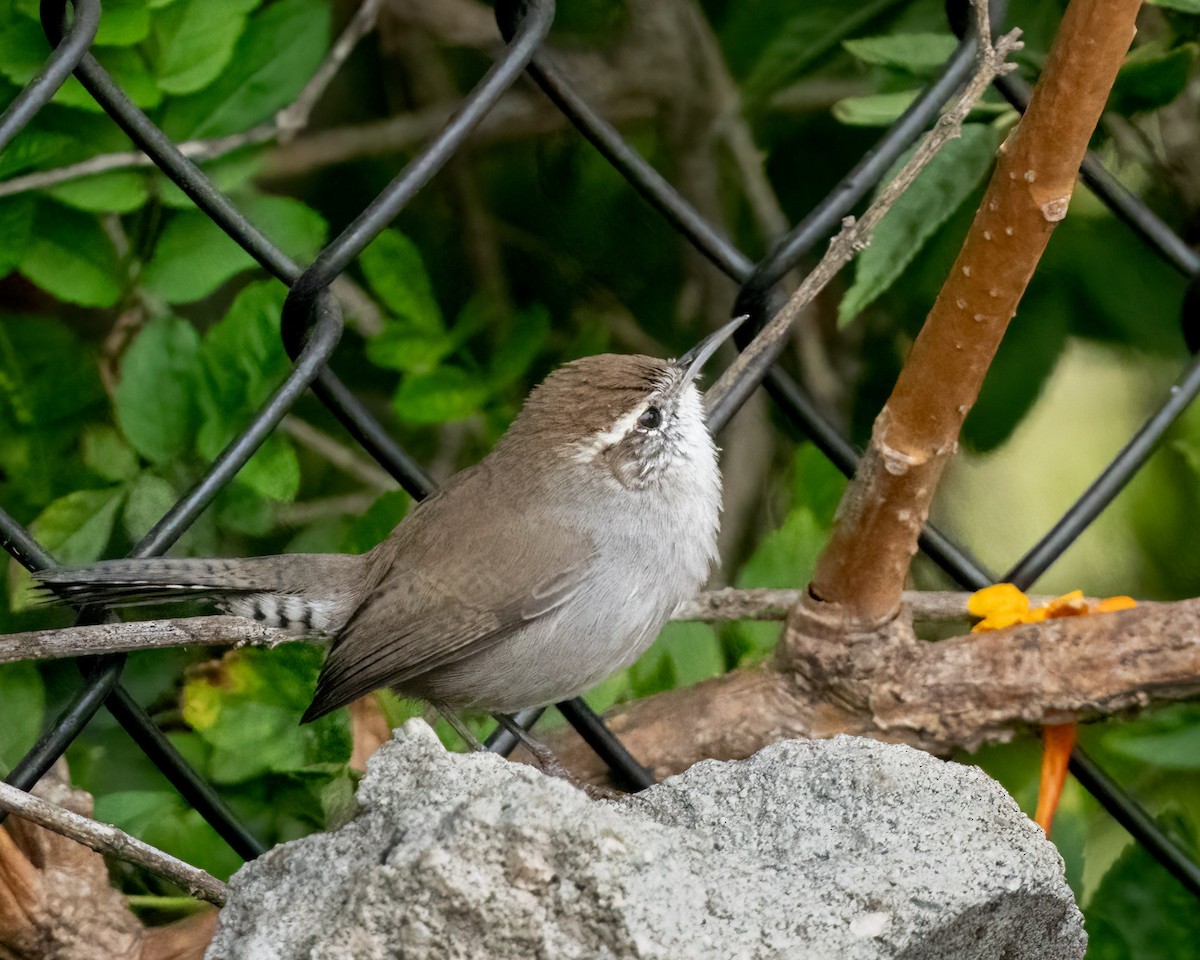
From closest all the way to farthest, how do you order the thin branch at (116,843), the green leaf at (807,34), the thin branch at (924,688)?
the thin branch at (116,843)
the thin branch at (924,688)
the green leaf at (807,34)

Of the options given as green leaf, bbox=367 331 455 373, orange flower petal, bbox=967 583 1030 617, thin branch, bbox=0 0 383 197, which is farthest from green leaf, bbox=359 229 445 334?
orange flower petal, bbox=967 583 1030 617

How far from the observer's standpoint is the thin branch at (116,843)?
57.0 inches

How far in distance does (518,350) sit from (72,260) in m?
Result: 0.81

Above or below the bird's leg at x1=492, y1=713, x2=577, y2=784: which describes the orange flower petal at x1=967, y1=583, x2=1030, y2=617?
above

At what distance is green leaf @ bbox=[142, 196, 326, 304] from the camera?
2320mm

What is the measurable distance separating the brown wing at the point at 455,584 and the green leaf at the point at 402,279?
45cm

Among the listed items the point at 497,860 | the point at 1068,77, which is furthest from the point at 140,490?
the point at 1068,77

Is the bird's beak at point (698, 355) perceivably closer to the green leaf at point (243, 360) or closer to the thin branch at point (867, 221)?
the thin branch at point (867, 221)

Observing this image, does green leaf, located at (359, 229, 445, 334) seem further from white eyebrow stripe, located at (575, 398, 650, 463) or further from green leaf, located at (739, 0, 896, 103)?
green leaf, located at (739, 0, 896, 103)

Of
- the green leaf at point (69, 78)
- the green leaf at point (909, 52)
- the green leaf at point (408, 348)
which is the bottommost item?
the green leaf at point (408, 348)

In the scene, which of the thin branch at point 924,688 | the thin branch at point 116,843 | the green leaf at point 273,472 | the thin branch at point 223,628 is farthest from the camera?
the green leaf at point 273,472

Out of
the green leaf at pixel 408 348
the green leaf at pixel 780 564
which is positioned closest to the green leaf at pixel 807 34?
the green leaf at pixel 408 348

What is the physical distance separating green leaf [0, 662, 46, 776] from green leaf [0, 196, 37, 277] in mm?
606

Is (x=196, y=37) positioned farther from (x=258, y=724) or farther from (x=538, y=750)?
(x=538, y=750)
